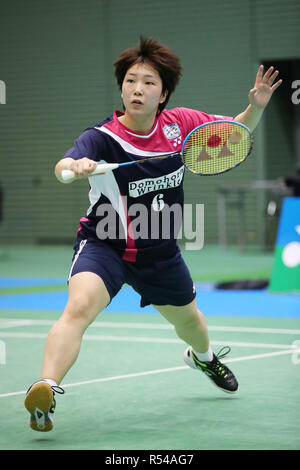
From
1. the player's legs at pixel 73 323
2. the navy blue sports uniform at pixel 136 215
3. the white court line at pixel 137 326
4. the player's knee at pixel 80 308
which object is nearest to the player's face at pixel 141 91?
the navy blue sports uniform at pixel 136 215

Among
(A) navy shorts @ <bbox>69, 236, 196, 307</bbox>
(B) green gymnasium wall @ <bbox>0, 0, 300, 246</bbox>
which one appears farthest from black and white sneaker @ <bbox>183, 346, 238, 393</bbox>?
(B) green gymnasium wall @ <bbox>0, 0, 300, 246</bbox>

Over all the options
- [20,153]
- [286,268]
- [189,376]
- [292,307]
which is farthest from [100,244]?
[20,153]

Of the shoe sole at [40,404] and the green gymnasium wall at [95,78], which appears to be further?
the green gymnasium wall at [95,78]

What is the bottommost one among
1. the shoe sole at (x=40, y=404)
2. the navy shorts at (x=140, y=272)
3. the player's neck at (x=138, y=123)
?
the shoe sole at (x=40, y=404)

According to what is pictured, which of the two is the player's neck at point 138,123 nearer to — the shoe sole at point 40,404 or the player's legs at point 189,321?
the player's legs at point 189,321

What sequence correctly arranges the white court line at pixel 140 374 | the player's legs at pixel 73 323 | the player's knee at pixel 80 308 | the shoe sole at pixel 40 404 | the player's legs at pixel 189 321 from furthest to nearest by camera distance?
the white court line at pixel 140 374 → the player's legs at pixel 189 321 → the player's knee at pixel 80 308 → the player's legs at pixel 73 323 → the shoe sole at pixel 40 404

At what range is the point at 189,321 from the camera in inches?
160

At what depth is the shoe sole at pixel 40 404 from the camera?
315 centimetres

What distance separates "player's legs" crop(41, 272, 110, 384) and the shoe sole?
0.10 m

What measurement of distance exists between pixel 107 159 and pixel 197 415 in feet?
4.43

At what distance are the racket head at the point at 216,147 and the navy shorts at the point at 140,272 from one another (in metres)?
0.49

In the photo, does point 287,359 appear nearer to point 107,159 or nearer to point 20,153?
point 107,159

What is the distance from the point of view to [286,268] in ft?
27.3

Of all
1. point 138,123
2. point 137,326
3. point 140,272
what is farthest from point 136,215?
point 137,326
